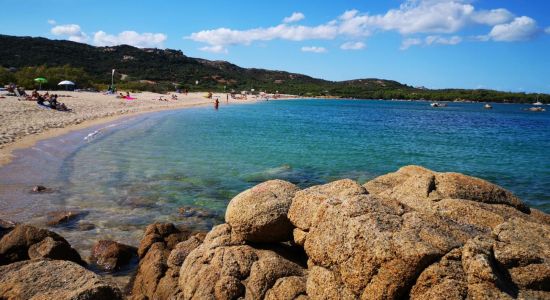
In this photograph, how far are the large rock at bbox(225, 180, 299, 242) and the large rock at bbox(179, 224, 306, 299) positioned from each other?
0.24m

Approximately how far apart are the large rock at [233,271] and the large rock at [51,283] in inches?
70.8

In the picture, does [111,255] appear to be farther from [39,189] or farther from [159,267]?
[39,189]

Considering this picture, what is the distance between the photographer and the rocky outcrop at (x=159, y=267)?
25.5ft

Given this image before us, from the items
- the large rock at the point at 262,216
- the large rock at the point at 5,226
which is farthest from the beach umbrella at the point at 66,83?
the large rock at the point at 262,216

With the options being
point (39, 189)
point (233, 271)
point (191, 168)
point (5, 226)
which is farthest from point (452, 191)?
point (191, 168)

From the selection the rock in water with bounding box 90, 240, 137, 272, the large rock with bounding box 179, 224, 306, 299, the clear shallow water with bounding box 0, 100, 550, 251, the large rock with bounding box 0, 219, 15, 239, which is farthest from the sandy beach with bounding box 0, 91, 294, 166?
the large rock with bounding box 179, 224, 306, 299

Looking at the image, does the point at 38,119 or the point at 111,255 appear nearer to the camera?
the point at 111,255

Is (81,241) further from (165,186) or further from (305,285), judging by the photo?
(305,285)

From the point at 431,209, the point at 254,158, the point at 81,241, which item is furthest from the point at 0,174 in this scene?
the point at 431,209

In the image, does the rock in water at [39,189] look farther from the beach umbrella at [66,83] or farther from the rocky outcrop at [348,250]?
the beach umbrella at [66,83]

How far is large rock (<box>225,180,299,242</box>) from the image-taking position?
750cm

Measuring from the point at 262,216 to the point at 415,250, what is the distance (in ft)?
10.2

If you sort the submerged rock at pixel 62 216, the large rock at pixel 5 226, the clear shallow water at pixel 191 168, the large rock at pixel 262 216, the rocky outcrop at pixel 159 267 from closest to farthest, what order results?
1. the large rock at pixel 262 216
2. the rocky outcrop at pixel 159 267
3. the large rock at pixel 5 226
4. the submerged rock at pixel 62 216
5. the clear shallow water at pixel 191 168

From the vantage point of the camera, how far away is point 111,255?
9648mm
